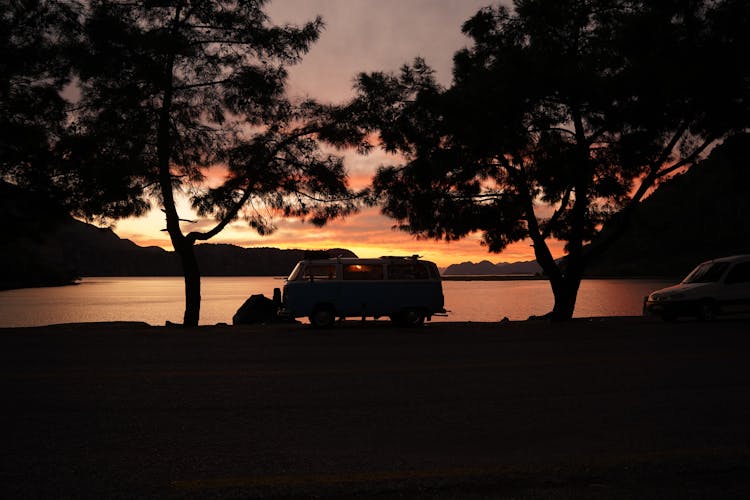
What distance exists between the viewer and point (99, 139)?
2261 centimetres

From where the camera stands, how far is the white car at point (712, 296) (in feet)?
75.5

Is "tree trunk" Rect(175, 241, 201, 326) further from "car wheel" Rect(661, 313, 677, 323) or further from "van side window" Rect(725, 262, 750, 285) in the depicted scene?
"van side window" Rect(725, 262, 750, 285)

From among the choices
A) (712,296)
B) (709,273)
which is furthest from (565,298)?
(712,296)

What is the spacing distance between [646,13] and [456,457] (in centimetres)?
2114

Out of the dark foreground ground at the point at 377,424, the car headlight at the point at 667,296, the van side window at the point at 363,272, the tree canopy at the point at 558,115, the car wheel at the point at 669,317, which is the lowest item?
the dark foreground ground at the point at 377,424

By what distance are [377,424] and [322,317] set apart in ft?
46.8

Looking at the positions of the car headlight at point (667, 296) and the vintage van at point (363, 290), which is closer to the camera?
the vintage van at point (363, 290)

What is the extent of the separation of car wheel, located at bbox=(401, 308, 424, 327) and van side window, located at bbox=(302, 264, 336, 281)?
8.20 ft

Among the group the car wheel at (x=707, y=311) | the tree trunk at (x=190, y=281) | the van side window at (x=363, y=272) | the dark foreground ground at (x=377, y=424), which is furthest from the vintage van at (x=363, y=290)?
the car wheel at (x=707, y=311)

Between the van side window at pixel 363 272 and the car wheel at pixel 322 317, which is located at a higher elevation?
the van side window at pixel 363 272

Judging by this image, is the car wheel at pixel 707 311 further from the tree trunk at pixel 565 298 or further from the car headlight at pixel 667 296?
the tree trunk at pixel 565 298

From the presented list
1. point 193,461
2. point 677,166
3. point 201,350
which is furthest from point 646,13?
point 193,461

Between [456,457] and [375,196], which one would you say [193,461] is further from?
[375,196]

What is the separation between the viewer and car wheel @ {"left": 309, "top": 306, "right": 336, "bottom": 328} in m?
21.1
